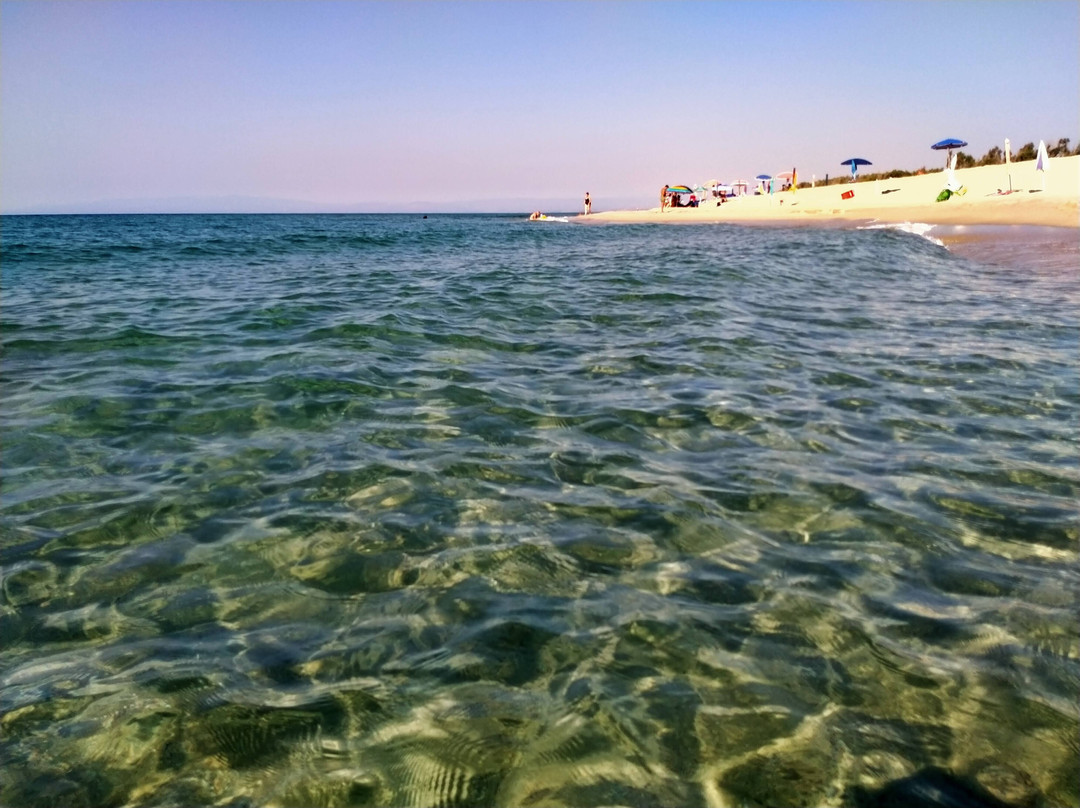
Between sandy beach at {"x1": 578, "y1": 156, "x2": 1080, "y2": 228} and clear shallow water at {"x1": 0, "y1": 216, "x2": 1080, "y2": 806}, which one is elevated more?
sandy beach at {"x1": 578, "y1": 156, "x2": 1080, "y2": 228}

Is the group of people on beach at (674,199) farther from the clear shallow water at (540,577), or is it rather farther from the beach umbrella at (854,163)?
the clear shallow water at (540,577)

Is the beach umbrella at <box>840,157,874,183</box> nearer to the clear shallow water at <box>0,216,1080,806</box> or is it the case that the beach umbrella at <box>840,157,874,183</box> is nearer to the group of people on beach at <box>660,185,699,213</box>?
the group of people on beach at <box>660,185,699,213</box>

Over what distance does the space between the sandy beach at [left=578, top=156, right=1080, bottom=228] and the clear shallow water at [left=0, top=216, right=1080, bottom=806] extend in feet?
71.7

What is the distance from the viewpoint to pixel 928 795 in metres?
2.06

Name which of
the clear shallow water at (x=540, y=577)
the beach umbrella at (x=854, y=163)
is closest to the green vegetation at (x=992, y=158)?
the beach umbrella at (x=854, y=163)

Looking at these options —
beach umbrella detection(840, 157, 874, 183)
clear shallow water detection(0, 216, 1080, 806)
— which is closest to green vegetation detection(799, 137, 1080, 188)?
beach umbrella detection(840, 157, 874, 183)

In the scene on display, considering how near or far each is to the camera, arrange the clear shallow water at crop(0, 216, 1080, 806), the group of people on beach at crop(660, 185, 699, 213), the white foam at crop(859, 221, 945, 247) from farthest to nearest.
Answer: the group of people on beach at crop(660, 185, 699, 213) < the white foam at crop(859, 221, 945, 247) < the clear shallow water at crop(0, 216, 1080, 806)

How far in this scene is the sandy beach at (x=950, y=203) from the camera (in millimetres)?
24734

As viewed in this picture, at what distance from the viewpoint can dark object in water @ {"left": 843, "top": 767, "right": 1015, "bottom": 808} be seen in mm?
2031

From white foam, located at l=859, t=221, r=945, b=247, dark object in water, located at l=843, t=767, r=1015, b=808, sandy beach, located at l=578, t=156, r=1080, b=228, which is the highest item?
sandy beach, located at l=578, t=156, r=1080, b=228

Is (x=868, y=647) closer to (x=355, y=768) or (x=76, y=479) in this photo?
(x=355, y=768)

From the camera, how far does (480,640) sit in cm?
275

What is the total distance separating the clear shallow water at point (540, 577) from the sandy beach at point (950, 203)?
71.7ft

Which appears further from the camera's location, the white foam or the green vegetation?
the green vegetation
